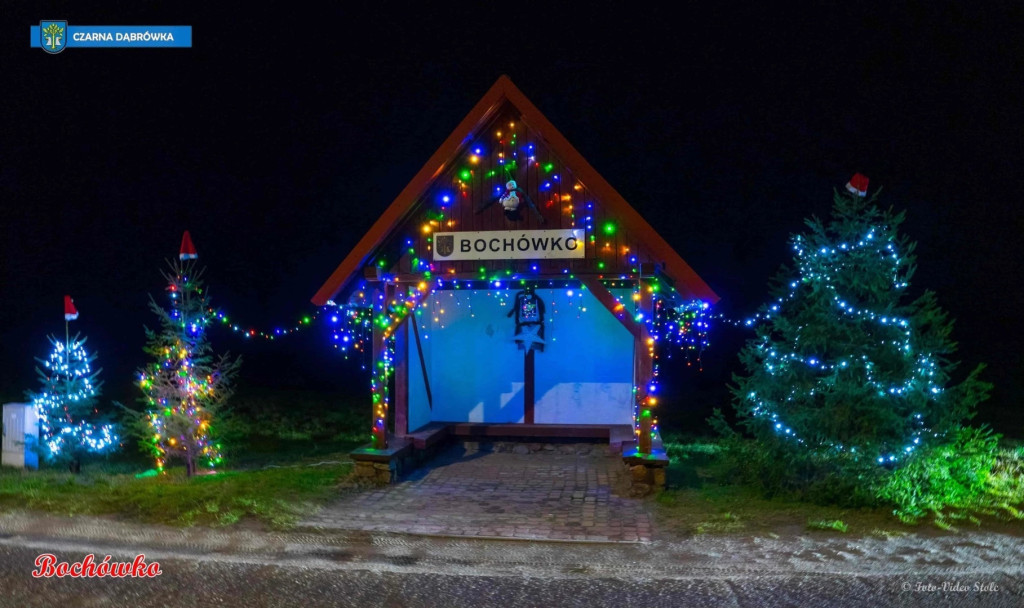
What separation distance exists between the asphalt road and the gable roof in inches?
149

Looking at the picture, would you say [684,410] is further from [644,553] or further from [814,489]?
[644,553]

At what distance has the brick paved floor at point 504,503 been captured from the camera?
808 cm

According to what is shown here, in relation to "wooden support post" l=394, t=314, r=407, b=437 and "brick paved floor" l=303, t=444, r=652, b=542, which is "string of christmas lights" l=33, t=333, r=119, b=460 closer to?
"wooden support post" l=394, t=314, r=407, b=437

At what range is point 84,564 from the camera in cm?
689

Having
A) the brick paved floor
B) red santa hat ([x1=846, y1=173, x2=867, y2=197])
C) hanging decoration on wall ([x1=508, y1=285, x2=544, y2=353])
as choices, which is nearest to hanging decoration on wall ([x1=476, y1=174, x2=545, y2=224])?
hanging decoration on wall ([x1=508, y1=285, x2=544, y2=353])

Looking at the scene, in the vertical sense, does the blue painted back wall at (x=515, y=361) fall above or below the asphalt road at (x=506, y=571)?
above

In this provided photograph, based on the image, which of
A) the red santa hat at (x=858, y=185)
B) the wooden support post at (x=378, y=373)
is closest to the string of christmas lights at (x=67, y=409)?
the wooden support post at (x=378, y=373)

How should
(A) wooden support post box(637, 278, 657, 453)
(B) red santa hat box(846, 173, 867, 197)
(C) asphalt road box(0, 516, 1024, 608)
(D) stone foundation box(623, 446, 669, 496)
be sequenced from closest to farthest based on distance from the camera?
(C) asphalt road box(0, 516, 1024, 608), (B) red santa hat box(846, 173, 867, 197), (D) stone foundation box(623, 446, 669, 496), (A) wooden support post box(637, 278, 657, 453)

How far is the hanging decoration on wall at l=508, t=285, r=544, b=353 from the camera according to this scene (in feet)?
46.1

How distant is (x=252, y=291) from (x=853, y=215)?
28.9m

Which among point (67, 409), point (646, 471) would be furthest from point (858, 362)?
point (67, 409)

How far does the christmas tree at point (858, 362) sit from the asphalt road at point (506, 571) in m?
1.65

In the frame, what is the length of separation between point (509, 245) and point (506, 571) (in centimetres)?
505

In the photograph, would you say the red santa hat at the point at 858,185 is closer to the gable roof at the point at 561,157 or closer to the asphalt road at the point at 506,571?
the gable roof at the point at 561,157
